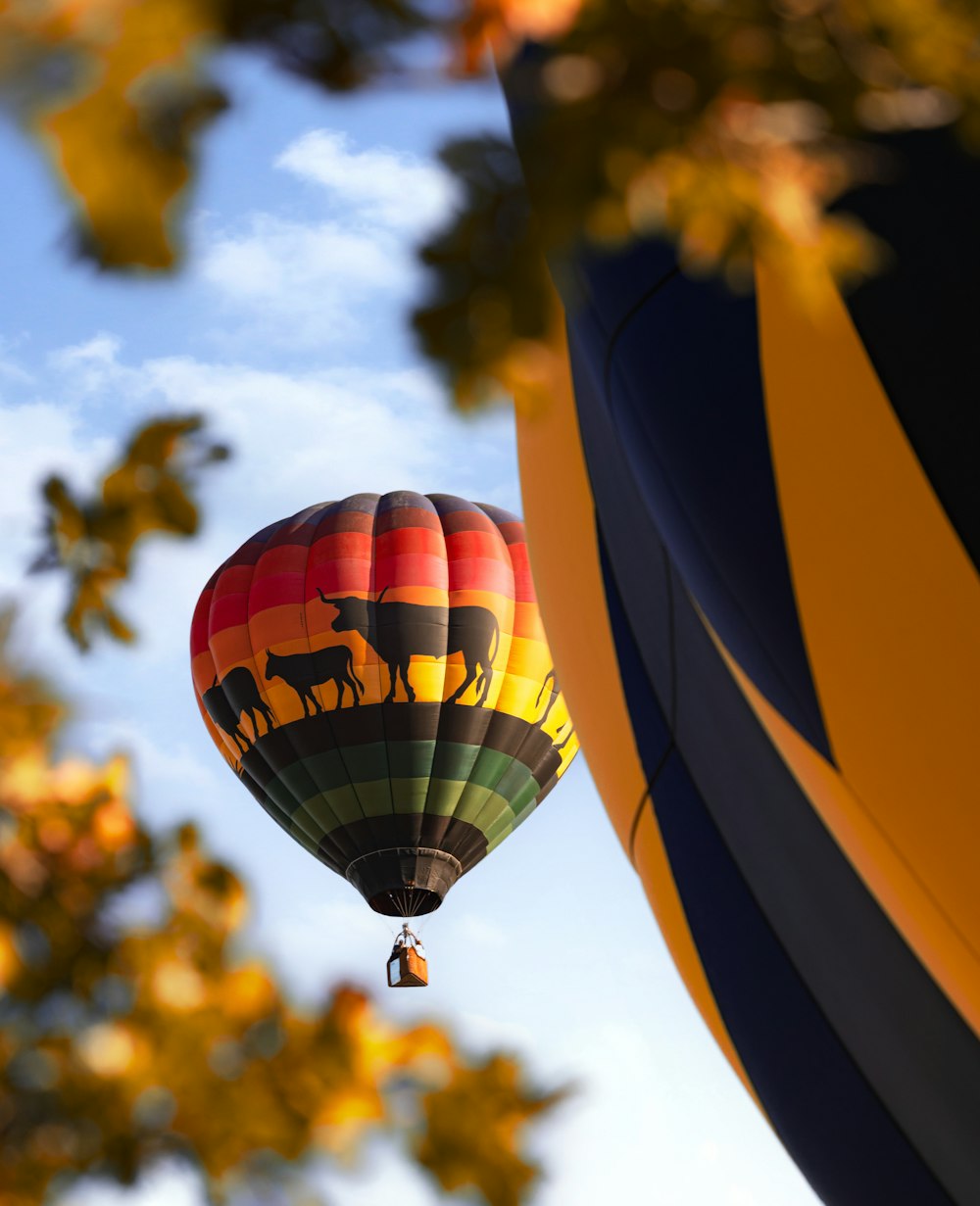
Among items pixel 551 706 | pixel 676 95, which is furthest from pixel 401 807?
pixel 676 95

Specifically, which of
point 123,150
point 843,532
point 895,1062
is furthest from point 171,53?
point 895,1062

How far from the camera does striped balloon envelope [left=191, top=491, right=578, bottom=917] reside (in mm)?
13516

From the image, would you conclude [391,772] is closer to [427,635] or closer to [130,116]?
[427,635]

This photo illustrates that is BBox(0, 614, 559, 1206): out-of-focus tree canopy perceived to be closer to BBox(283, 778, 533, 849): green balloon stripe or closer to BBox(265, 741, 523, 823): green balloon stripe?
BBox(265, 741, 523, 823): green balloon stripe

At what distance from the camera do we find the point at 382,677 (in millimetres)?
13664

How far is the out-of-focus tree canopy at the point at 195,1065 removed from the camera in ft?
4.09

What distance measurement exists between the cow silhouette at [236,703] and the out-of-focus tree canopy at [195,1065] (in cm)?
1237

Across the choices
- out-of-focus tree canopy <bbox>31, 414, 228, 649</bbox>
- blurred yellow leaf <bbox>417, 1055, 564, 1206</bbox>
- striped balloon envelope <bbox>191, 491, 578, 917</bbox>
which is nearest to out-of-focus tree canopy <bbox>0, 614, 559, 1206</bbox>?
blurred yellow leaf <bbox>417, 1055, 564, 1206</bbox>

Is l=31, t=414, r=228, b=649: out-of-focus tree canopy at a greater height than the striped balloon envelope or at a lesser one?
lesser

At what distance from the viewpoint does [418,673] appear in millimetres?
13766

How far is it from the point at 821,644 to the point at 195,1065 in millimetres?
1937

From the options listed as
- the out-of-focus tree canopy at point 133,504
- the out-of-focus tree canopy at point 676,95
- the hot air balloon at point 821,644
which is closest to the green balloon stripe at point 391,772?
the hot air balloon at point 821,644

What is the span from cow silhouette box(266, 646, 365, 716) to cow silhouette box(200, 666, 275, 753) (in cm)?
26

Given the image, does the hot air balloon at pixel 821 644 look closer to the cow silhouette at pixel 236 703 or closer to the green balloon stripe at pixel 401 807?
the cow silhouette at pixel 236 703
